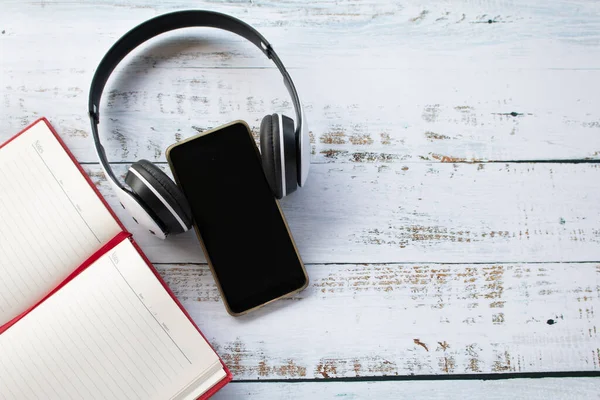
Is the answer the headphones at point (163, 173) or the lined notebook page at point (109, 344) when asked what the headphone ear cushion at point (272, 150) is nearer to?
the headphones at point (163, 173)

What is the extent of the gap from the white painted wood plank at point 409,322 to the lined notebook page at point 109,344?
7cm

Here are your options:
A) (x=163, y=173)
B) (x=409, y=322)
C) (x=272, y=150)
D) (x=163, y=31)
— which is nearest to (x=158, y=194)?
(x=163, y=173)

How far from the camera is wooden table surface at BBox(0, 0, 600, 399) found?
779 mm

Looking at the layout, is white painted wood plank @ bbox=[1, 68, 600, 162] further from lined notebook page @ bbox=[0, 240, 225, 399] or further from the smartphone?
lined notebook page @ bbox=[0, 240, 225, 399]

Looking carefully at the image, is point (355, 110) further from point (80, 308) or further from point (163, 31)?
point (80, 308)

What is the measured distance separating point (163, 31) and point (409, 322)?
1.92ft

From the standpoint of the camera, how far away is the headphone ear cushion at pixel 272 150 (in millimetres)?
705

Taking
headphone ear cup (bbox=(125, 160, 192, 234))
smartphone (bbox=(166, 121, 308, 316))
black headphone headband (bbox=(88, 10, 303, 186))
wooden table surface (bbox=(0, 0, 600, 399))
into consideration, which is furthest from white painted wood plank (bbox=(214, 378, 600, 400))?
black headphone headband (bbox=(88, 10, 303, 186))

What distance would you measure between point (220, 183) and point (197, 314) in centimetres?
20

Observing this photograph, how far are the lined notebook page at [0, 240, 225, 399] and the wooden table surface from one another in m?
0.07

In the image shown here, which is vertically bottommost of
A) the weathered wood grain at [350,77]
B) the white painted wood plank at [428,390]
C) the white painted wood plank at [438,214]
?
the white painted wood plank at [428,390]

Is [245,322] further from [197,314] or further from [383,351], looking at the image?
[383,351]

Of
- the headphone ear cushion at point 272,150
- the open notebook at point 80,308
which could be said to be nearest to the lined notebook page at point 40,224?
the open notebook at point 80,308

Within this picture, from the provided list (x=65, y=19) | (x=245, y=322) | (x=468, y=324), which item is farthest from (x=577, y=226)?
(x=65, y=19)
